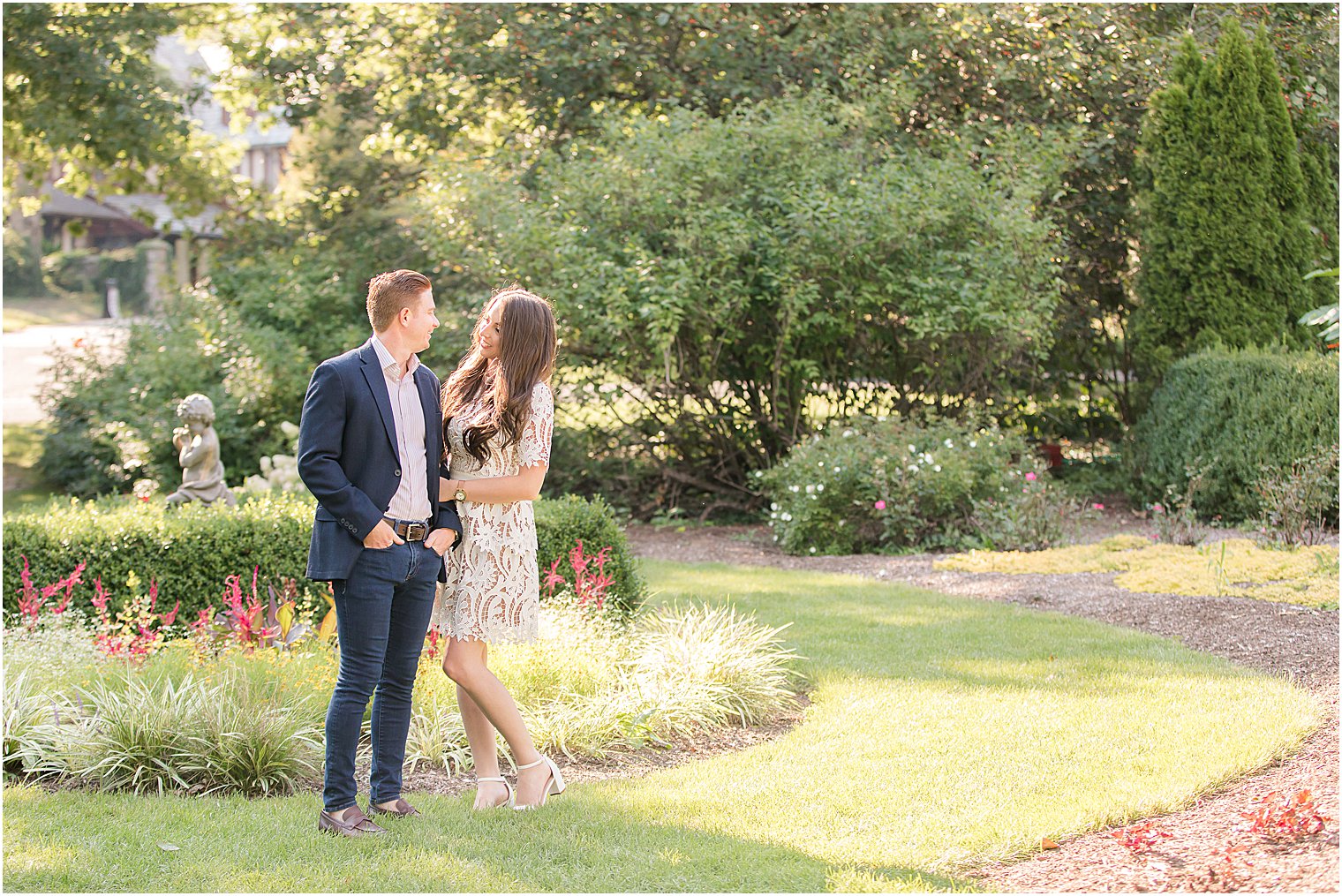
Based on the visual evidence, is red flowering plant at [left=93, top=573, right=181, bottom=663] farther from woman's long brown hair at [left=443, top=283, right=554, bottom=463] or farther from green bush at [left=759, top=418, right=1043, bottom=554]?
green bush at [left=759, top=418, right=1043, bottom=554]

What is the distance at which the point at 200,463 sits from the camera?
671 centimetres

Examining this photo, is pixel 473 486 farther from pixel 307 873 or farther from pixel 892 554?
pixel 892 554

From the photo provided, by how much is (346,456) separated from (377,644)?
0.58 metres

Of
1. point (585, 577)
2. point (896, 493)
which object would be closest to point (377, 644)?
point (585, 577)

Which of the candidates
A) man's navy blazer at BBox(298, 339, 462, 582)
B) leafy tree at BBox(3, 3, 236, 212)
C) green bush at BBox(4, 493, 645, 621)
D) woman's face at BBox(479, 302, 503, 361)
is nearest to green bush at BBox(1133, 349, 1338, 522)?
green bush at BBox(4, 493, 645, 621)

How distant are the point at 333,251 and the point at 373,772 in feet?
33.9

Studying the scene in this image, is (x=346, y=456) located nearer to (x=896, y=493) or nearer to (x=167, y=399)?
(x=896, y=493)

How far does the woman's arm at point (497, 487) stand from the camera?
381 centimetres

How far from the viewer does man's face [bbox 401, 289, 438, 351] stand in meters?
3.72

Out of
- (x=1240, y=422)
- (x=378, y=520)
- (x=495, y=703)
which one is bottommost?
(x=495, y=703)

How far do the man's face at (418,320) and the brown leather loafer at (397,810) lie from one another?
57.4 inches

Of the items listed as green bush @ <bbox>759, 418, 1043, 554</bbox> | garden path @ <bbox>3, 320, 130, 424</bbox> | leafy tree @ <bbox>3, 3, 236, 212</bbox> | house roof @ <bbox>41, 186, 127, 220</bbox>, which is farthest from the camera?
house roof @ <bbox>41, 186, 127, 220</bbox>

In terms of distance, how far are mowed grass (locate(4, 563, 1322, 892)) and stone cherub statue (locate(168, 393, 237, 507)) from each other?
2.68 metres

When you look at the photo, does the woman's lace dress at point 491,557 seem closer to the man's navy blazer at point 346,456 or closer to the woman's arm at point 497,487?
the woman's arm at point 497,487
